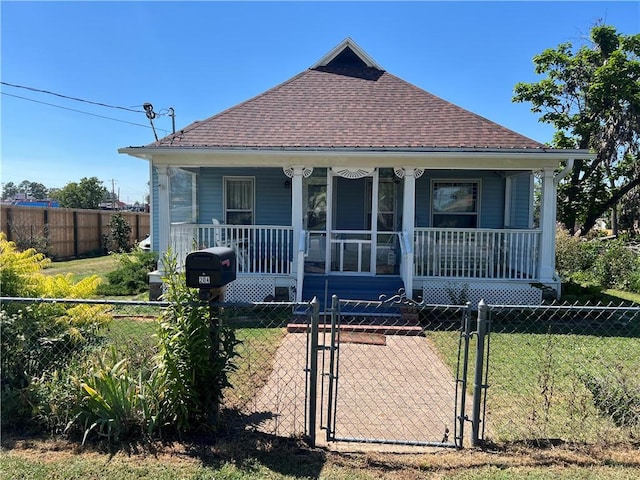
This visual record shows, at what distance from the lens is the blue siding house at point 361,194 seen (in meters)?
8.79

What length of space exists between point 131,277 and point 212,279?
904 centimetres

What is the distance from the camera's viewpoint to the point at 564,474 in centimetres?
315

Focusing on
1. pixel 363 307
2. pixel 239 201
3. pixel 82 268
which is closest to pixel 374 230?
pixel 363 307

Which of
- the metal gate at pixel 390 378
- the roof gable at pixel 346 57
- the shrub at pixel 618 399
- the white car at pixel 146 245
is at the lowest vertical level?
the metal gate at pixel 390 378

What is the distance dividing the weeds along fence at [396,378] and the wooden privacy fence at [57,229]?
13.8m

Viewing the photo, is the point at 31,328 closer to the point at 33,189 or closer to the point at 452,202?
the point at 452,202

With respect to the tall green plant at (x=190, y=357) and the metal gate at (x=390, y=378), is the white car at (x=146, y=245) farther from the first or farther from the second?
the tall green plant at (x=190, y=357)

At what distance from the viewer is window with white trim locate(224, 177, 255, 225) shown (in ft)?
38.0

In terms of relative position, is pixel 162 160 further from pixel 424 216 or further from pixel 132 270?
pixel 424 216

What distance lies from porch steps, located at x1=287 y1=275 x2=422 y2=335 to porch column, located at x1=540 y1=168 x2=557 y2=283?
10.1 feet

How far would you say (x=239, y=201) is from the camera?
1165 cm

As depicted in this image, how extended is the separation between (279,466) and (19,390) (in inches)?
96.0

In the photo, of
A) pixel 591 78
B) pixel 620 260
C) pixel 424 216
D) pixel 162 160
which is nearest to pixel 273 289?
pixel 162 160

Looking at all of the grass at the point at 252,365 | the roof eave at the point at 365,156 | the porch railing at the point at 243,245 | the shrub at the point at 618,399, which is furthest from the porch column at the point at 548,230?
the grass at the point at 252,365
